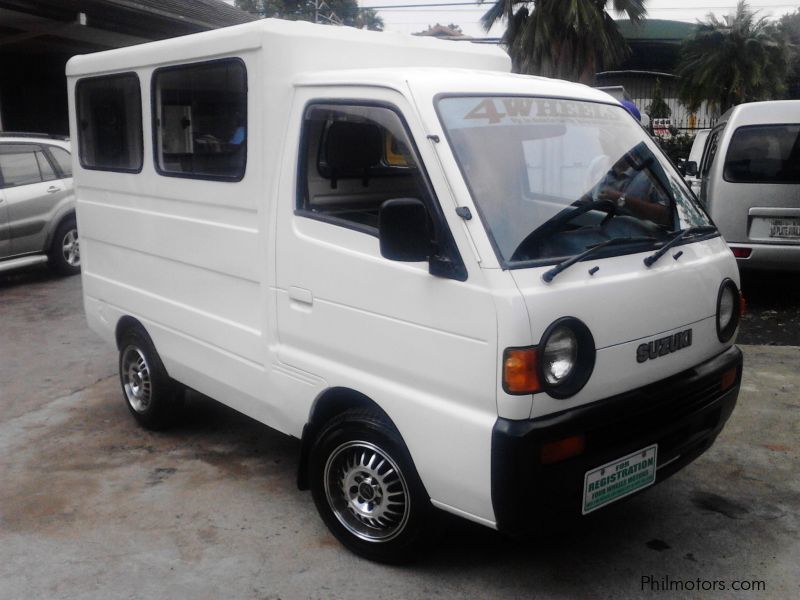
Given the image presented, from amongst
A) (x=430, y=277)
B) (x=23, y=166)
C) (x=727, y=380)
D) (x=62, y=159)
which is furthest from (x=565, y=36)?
(x=430, y=277)

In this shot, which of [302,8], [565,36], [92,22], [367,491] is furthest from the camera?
[302,8]

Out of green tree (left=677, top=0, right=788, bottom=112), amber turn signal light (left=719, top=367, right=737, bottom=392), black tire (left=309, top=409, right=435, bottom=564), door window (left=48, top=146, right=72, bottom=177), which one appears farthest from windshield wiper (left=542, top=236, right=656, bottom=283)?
green tree (left=677, top=0, right=788, bottom=112)

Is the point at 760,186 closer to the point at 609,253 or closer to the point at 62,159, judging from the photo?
the point at 609,253

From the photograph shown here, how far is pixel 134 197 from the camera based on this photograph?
4.93 meters

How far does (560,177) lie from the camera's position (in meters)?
3.53

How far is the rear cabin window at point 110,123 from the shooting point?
487 cm

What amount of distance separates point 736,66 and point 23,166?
33429 mm

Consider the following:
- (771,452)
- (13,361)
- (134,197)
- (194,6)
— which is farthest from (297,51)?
(194,6)

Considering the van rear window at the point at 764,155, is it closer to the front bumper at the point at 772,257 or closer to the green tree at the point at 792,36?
the front bumper at the point at 772,257

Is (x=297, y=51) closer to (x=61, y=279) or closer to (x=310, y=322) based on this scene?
(x=310, y=322)

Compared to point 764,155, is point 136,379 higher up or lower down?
lower down

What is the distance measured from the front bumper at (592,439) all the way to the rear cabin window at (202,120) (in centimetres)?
192

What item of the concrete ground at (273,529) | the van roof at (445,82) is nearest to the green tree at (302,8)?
the concrete ground at (273,529)

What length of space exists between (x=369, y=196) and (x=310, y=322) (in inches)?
28.3
